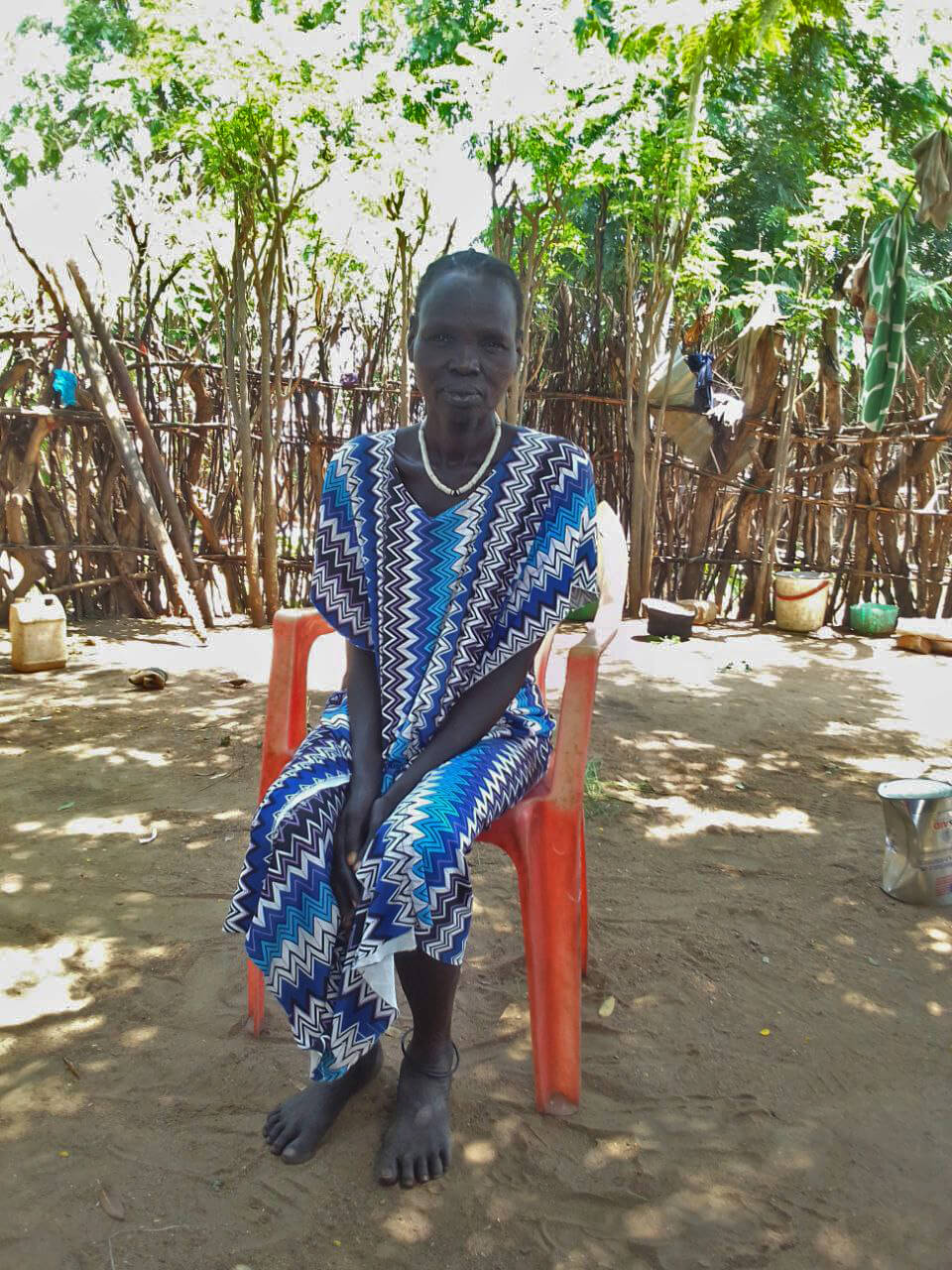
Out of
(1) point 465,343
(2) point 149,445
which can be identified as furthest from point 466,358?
(2) point 149,445

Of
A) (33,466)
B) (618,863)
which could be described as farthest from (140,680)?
(618,863)

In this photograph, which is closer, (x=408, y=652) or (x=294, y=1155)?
(x=294, y=1155)

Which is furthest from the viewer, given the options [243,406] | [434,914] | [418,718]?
[243,406]

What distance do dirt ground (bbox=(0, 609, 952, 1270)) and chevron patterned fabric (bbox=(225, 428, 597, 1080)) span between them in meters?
0.29

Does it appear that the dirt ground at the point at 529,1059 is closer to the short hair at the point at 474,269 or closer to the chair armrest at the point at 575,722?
the chair armrest at the point at 575,722

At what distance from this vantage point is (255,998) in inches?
83.3

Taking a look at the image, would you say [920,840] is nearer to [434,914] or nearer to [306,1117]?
[434,914]

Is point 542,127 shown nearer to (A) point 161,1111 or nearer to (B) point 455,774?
(B) point 455,774

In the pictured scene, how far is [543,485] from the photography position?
6.75 ft

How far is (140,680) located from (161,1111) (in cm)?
365

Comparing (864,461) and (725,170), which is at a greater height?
(725,170)

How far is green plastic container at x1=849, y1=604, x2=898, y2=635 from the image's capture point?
791cm

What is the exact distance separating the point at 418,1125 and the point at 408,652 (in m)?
0.90

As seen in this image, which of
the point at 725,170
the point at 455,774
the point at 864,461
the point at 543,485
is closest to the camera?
the point at 455,774
